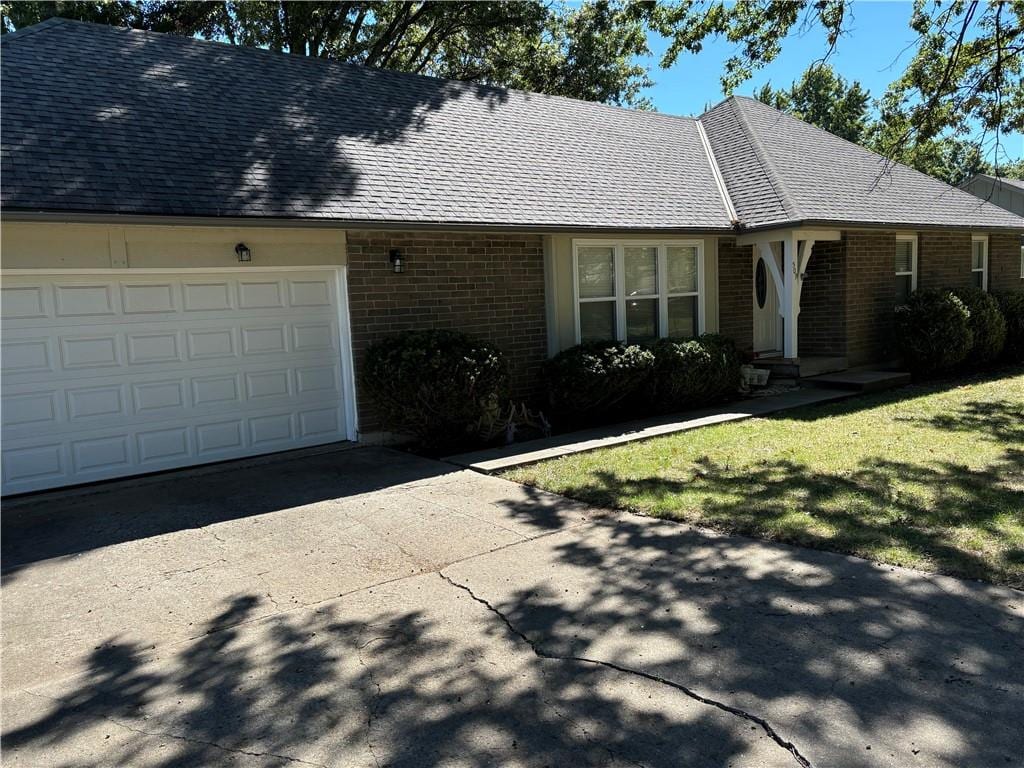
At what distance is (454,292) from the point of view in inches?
388

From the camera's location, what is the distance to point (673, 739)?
307cm

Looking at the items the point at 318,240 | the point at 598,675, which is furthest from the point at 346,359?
the point at 598,675

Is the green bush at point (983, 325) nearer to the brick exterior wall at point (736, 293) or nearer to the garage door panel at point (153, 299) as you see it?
the brick exterior wall at point (736, 293)

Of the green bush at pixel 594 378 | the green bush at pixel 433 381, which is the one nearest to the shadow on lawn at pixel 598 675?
the green bush at pixel 433 381

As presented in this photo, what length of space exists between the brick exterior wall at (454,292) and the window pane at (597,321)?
70 cm

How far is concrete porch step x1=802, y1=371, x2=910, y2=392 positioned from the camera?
11.6 m

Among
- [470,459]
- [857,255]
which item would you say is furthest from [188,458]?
[857,255]

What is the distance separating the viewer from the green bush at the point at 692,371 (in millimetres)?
10430

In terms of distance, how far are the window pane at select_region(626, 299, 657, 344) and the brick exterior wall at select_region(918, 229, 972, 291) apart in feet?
19.1

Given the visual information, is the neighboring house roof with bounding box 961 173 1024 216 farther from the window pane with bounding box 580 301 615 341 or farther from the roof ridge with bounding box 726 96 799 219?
the window pane with bounding box 580 301 615 341

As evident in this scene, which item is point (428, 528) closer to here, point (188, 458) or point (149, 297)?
point (188, 458)

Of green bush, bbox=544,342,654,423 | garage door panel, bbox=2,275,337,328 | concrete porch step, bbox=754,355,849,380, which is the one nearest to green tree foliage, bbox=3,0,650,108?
concrete porch step, bbox=754,355,849,380

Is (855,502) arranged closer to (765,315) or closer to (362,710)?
(362,710)

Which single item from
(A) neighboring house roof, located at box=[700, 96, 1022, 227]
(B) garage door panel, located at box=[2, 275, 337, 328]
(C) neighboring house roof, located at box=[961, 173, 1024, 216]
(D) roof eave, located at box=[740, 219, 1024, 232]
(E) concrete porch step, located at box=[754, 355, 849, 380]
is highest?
(C) neighboring house roof, located at box=[961, 173, 1024, 216]
